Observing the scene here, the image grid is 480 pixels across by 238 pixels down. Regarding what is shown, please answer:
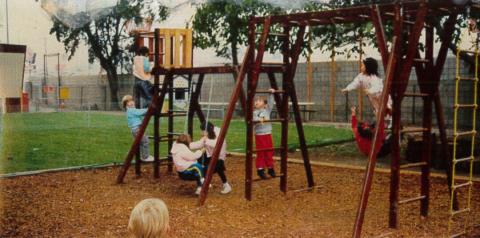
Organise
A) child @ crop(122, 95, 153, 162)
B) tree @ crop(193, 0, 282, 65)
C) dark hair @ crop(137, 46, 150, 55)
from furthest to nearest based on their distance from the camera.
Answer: tree @ crop(193, 0, 282, 65)
dark hair @ crop(137, 46, 150, 55)
child @ crop(122, 95, 153, 162)

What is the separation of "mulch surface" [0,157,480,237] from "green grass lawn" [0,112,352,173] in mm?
1642

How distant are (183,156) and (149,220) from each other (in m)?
4.53

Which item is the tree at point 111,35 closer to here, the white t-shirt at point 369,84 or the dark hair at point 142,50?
the dark hair at point 142,50

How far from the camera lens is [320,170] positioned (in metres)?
10.5

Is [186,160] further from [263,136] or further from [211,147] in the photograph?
[263,136]

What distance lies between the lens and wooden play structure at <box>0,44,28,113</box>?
165 inches

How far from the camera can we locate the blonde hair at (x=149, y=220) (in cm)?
312

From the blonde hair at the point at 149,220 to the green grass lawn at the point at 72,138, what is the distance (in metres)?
6.35

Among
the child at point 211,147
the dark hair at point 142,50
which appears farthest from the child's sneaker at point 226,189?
the dark hair at point 142,50

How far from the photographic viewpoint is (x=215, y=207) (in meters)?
7.16

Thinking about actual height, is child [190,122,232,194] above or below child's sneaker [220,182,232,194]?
above

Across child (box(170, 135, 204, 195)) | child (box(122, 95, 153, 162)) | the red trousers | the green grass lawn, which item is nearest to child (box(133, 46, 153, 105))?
child (box(122, 95, 153, 162))

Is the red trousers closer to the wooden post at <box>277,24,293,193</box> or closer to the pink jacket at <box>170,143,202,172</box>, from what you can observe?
the wooden post at <box>277,24,293,193</box>

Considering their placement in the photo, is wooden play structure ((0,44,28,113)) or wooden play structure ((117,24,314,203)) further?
wooden play structure ((117,24,314,203))
